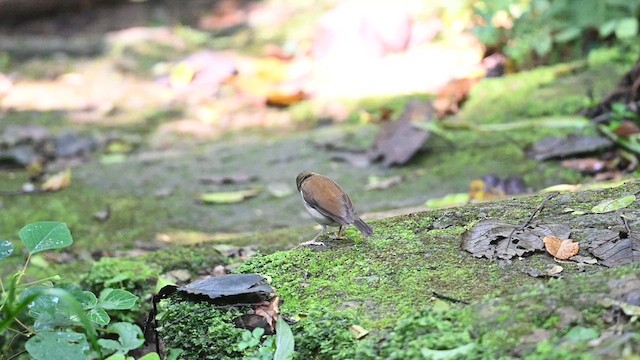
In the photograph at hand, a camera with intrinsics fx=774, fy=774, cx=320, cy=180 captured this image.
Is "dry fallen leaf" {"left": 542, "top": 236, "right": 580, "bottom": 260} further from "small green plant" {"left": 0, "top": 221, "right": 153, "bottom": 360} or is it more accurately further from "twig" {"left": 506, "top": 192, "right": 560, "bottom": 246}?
"small green plant" {"left": 0, "top": 221, "right": 153, "bottom": 360}

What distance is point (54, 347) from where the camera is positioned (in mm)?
1897

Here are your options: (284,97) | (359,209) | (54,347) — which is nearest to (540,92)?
(359,209)

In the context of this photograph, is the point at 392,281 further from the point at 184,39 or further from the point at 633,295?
the point at 184,39

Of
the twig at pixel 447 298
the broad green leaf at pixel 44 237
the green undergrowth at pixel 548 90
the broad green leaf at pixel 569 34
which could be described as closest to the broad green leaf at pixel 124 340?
the broad green leaf at pixel 44 237

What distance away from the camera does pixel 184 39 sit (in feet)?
29.9

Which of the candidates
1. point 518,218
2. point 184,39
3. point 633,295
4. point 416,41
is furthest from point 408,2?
point 633,295

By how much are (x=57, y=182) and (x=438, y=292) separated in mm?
3707

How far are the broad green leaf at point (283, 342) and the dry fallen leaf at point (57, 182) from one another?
3530mm

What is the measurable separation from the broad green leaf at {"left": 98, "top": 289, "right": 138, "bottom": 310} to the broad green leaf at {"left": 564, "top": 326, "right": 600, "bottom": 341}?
3.65ft

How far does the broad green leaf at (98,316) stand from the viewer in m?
2.02

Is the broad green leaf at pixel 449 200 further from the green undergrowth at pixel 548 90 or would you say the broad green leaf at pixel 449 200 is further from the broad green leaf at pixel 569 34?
the broad green leaf at pixel 569 34

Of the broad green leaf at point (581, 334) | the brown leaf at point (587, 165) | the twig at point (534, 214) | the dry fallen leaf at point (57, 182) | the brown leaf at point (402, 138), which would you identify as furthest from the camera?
the dry fallen leaf at point (57, 182)

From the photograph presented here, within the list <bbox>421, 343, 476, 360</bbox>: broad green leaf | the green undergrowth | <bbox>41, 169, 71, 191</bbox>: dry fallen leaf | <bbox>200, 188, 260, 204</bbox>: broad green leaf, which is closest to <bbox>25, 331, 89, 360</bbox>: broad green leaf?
<bbox>421, 343, 476, 360</bbox>: broad green leaf

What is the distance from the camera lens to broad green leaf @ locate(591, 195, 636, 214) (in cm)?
239
